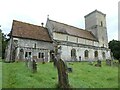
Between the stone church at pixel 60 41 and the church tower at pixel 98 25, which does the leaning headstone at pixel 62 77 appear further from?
the church tower at pixel 98 25

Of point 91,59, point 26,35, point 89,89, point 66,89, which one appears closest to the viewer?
point 66,89

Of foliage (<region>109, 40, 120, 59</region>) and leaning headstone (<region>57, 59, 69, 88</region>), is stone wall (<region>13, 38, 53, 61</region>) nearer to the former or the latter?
leaning headstone (<region>57, 59, 69, 88</region>)

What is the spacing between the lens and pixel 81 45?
40.3 m

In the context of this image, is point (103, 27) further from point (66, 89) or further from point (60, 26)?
point (66, 89)

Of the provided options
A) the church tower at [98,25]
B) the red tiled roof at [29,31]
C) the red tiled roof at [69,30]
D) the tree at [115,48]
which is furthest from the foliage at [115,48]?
the red tiled roof at [29,31]

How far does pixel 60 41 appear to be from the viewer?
35.8 meters

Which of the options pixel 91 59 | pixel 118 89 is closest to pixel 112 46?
pixel 91 59

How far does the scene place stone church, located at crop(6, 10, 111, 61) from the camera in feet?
99.2

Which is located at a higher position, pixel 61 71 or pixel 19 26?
pixel 19 26

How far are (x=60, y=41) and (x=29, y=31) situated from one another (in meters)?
7.02

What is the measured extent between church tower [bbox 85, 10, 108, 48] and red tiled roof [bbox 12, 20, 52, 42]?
1774cm

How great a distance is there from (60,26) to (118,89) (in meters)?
31.1

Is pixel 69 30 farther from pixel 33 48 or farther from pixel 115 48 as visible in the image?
pixel 115 48

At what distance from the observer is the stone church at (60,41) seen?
30.2 meters
